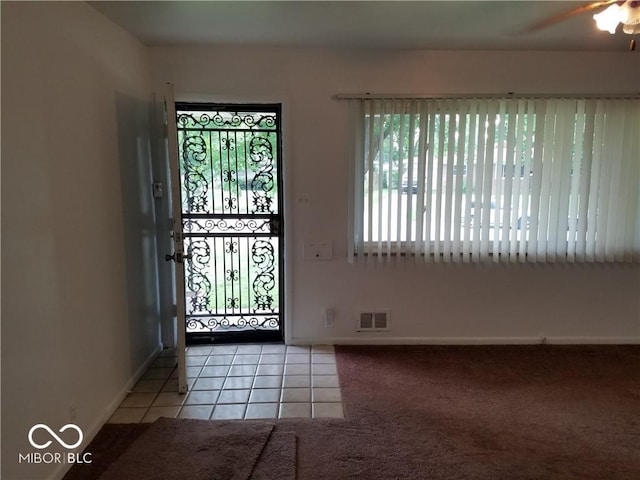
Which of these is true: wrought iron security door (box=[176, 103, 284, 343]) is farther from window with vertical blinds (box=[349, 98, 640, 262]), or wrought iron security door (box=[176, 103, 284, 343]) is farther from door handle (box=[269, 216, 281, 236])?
window with vertical blinds (box=[349, 98, 640, 262])

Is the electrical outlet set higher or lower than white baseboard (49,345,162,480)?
higher

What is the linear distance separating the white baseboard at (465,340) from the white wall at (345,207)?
0.01m

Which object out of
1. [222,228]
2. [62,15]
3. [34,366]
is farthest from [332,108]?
[34,366]

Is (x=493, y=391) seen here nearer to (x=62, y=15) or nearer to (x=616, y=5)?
(x=616, y=5)

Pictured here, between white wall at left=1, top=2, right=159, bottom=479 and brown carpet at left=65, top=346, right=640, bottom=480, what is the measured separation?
47cm

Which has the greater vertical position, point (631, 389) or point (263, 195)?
point (263, 195)

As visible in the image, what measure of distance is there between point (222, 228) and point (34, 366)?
1829mm

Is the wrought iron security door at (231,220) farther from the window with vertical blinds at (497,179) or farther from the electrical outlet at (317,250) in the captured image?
the window with vertical blinds at (497,179)

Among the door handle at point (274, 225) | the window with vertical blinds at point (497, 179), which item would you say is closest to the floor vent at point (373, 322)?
the window with vertical blinds at point (497, 179)

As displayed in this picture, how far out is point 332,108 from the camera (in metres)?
3.27

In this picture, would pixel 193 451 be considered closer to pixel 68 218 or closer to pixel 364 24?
pixel 68 218

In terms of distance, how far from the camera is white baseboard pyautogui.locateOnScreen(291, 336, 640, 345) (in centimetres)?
355

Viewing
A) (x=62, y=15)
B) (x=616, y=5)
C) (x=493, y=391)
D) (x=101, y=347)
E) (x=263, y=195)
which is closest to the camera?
(x=616, y=5)

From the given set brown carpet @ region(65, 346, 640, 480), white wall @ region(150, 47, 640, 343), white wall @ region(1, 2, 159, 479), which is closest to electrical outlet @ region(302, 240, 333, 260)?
white wall @ region(150, 47, 640, 343)
